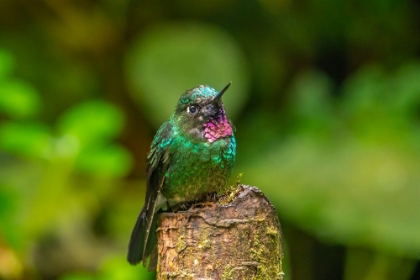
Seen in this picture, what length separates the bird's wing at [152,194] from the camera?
2.79 m

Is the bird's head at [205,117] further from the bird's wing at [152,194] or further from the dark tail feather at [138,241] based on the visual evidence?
the dark tail feather at [138,241]

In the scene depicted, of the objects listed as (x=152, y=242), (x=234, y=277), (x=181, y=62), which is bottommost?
(x=234, y=277)

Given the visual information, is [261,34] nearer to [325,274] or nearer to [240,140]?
[240,140]

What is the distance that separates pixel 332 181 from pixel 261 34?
1488 mm

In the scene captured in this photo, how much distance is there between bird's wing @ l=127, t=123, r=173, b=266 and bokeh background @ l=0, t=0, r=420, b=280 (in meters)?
0.66

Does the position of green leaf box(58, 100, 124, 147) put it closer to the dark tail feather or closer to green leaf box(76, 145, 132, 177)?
green leaf box(76, 145, 132, 177)

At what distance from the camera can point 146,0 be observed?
486 centimetres

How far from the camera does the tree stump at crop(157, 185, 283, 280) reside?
2064 mm

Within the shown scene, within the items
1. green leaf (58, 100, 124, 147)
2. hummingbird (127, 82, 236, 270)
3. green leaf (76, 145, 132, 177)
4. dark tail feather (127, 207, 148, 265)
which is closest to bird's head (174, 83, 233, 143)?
hummingbird (127, 82, 236, 270)

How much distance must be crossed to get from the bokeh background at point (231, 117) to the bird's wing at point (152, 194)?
662 mm

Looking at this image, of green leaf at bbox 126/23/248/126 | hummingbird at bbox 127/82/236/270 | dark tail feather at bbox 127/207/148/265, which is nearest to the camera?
hummingbird at bbox 127/82/236/270

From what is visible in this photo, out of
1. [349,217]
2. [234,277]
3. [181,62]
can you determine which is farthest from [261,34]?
[234,277]

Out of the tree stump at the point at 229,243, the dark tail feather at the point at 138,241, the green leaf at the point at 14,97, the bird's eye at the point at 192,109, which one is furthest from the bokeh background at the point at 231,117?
the tree stump at the point at 229,243

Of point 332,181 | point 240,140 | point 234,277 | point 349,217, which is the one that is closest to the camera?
point 234,277
